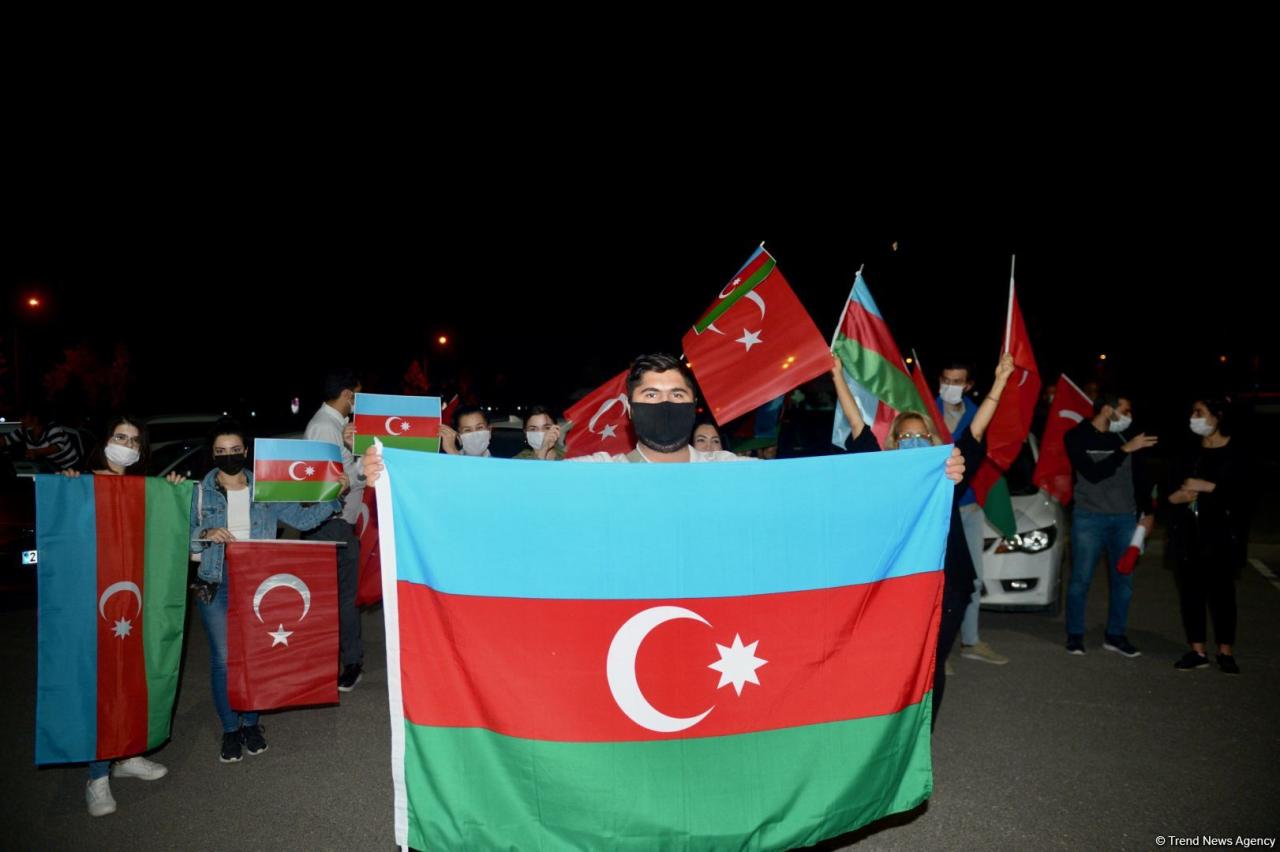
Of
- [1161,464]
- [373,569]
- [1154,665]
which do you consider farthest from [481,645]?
[1161,464]

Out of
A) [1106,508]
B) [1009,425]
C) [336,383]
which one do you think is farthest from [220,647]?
[1106,508]

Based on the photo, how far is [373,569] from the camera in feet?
24.2

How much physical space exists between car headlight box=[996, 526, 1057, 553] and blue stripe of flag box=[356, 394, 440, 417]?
486 cm

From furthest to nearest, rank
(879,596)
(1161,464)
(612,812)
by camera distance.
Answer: (1161,464)
(879,596)
(612,812)

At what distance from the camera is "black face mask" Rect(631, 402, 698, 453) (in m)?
3.37

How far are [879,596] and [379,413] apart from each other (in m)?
4.09

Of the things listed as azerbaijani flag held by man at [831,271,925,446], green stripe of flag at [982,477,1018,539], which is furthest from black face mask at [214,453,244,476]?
green stripe of flag at [982,477,1018,539]

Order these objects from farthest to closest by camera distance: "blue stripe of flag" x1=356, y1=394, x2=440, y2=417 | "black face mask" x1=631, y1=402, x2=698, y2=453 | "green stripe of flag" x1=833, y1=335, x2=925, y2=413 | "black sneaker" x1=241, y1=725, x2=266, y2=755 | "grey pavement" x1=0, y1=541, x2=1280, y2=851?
"blue stripe of flag" x1=356, y1=394, x2=440, y2=417 < "green stripe of flag" x1=833, y1=335, x2=925, y2=413 < "black sneaker" x1=241, y1=725, x2=266, y2=755 < "grey pavement" x1=0, y1=541, x2=1280, y2=851 < "black face mask" x1=631, y1=402, x2=698, y2=453

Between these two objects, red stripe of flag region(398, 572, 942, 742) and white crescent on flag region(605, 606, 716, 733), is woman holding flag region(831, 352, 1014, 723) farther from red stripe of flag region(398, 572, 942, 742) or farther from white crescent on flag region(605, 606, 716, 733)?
white crescent on flag region(605, 606, 716, 733)

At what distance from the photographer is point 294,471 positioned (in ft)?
17.4

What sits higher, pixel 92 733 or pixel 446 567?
pixel 446 567

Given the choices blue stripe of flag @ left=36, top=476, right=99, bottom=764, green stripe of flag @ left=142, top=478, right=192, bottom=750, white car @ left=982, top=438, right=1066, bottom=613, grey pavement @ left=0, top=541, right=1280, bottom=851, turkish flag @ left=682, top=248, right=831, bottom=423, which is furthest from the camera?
white car @ left=982, top=438, right=1066, bottom=613

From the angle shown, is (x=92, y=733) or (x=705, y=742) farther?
(x=92, y=733)

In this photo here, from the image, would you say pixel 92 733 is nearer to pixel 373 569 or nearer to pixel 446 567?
pixel 446 567
